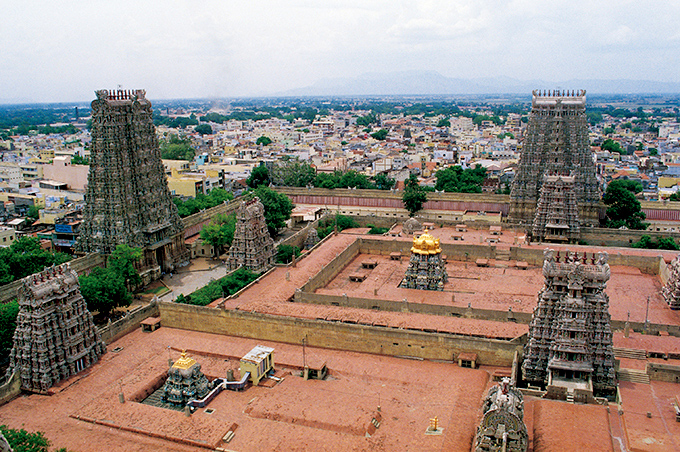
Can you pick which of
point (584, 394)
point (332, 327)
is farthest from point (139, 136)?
point (584, 394)

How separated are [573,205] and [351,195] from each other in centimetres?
3256

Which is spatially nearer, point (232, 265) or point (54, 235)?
point (232, 265)

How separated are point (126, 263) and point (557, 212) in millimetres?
42955

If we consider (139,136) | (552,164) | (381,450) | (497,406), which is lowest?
(381,450)

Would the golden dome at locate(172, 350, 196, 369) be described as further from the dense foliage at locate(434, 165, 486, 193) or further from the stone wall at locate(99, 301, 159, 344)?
the dense foliage at locate(434, 165, 486, 193)

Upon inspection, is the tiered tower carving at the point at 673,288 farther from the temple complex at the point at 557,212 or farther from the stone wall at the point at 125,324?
the stone wall at the point at 125,324

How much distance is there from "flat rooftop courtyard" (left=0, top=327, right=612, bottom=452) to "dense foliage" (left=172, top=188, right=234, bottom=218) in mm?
36597

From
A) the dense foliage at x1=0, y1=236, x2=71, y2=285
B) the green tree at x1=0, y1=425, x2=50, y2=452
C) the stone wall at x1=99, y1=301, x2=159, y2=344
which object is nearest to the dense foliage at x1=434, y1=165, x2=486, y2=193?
the stone wall at x1=99, y1=301, x2=159, y2=344

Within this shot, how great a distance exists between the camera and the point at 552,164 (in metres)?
62.3

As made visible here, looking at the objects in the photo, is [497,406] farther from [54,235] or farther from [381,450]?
[54,235]

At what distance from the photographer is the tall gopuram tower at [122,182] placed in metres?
49.7

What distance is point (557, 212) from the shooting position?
192 feet

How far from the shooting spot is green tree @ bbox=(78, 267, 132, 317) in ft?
135

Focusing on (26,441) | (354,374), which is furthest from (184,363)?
(354,374)
